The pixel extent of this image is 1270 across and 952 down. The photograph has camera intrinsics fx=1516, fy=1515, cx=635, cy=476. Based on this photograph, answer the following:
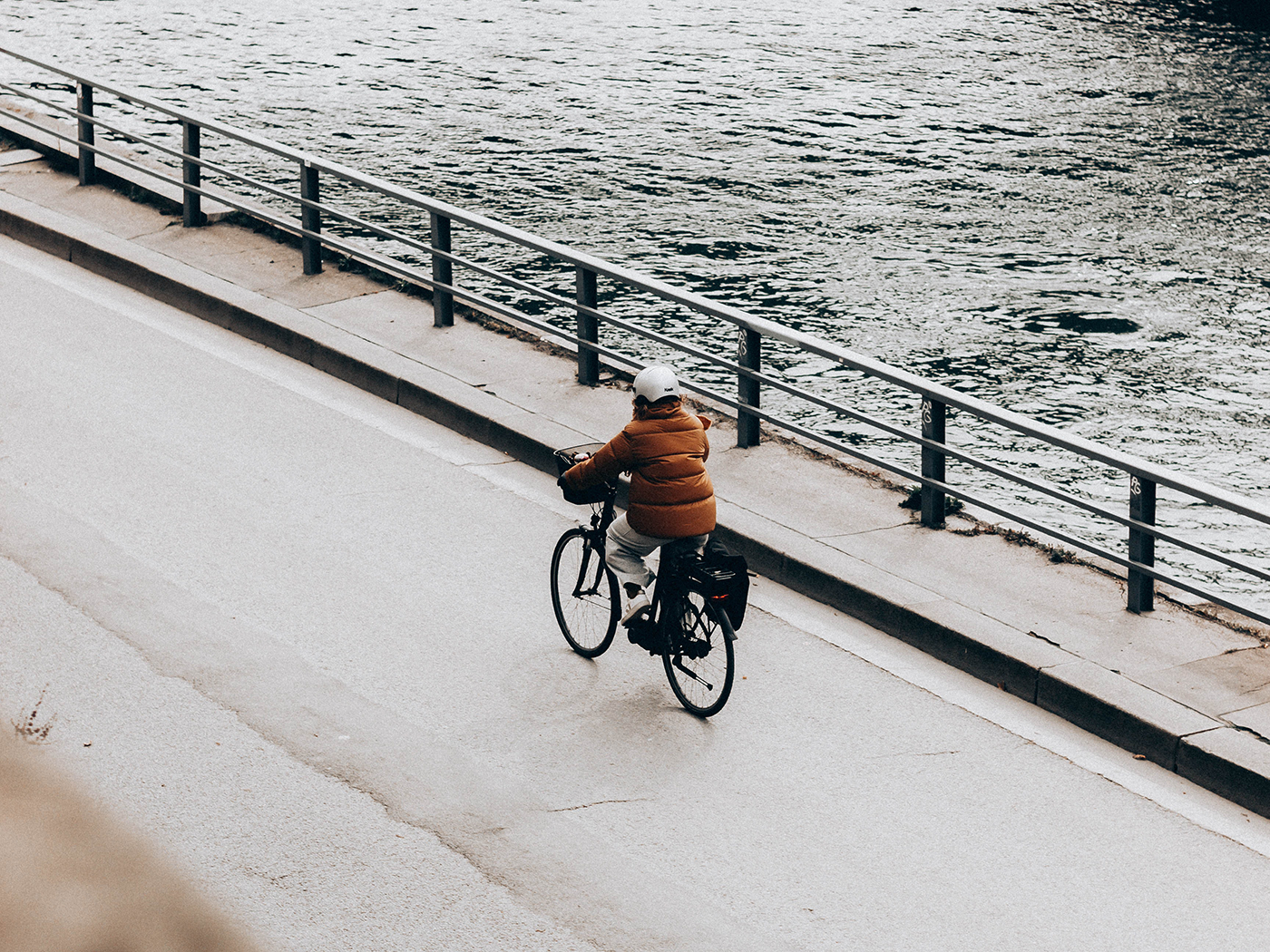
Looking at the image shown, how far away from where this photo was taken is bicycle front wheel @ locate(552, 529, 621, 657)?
736 centimetres

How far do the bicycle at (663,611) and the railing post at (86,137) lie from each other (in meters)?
9.38

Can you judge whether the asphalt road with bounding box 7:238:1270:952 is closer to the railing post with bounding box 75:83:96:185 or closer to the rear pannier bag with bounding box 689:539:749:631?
the rear pannier bag with bounding box 689:539:749:631

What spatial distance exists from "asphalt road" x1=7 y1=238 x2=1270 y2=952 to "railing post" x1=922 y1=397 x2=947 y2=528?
3.62ft

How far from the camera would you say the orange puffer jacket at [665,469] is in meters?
6.71

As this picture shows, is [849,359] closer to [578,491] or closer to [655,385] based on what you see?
[578,491]

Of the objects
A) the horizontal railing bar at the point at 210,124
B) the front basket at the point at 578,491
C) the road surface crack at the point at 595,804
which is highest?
the horizontal railing bar at the point at 210,124

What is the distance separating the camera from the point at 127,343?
11.5 m

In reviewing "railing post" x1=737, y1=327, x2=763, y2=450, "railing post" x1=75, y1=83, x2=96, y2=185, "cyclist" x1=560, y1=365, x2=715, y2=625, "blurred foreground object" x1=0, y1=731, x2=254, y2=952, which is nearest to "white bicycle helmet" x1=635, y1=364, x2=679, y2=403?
"cyclist" x1=560, y1=365, x2=715, y2=625

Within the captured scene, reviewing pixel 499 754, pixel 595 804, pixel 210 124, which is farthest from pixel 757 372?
pixel 210 124

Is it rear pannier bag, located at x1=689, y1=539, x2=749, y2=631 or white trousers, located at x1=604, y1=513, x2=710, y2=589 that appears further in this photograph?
white trousers, located at x1=604, y1=513, x2=710, y2=589

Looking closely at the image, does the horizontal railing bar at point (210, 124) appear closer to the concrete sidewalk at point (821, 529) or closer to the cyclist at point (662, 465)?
the concrete sidewalk at point (821, 529)

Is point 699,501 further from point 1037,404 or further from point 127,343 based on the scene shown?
point 1037,404

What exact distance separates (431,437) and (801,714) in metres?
4.16

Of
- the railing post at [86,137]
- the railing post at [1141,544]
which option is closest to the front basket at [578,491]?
the railing post at [1141,544]
